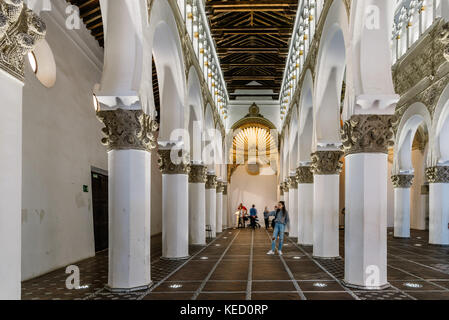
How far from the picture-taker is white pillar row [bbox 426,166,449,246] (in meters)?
15.4

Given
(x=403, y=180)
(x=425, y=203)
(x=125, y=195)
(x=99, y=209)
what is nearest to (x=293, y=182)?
(x=403, y=180)

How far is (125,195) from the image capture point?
7.28 meters

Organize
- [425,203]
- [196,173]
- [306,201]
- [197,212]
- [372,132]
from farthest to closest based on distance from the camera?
1. [425,203]
2. [196,173]
3. [197,212]
4. [306,201]
5. [372,132]

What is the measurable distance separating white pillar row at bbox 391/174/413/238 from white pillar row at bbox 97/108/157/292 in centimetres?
1371

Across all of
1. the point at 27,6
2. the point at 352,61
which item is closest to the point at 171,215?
the point at 352,61

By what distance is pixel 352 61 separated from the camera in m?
7.62

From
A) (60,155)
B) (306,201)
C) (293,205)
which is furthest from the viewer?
(293,205)

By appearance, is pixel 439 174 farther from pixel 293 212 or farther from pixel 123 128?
pixel 123 128

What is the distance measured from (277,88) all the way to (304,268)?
19.1m

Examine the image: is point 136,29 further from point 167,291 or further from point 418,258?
point 418,258

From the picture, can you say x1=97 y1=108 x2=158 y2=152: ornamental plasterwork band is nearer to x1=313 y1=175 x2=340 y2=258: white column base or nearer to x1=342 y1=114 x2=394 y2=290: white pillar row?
x1=342 y1=114 x2=394 y2=290: white pillar row

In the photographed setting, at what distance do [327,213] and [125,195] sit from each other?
5987mm

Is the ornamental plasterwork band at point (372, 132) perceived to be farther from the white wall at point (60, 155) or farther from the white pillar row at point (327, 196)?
the white wall at point (60, 155)

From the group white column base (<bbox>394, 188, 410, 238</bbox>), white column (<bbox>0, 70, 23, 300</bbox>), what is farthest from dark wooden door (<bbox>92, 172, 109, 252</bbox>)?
white column base (<bbox>394, 188, 410, 238</bbox>)
